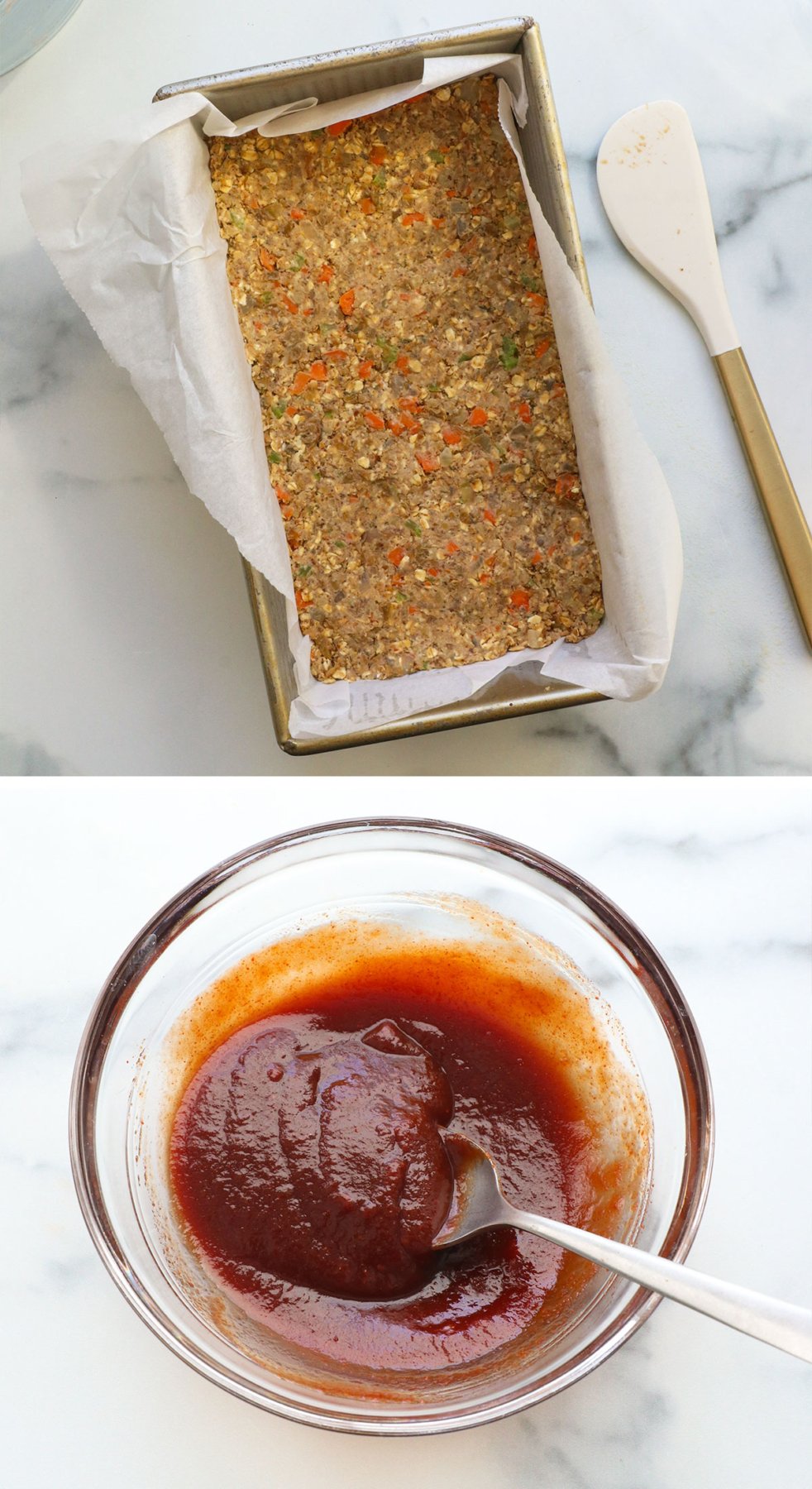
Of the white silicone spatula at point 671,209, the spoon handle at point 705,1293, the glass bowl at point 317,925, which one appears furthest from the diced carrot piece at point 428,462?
A: the spoon handle at point 705,1293

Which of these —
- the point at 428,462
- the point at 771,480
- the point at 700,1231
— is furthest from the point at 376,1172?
the point at 771,480

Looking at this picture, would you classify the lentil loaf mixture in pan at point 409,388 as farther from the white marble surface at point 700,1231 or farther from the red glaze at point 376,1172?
the red glaze at point 376,1172

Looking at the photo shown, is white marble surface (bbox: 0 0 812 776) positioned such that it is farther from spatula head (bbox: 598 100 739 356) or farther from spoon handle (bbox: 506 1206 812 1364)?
spoon handle (bbox: 506 1206 812 1364)

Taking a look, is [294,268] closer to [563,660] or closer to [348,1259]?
[563,660]

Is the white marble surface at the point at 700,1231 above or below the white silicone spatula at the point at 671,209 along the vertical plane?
below

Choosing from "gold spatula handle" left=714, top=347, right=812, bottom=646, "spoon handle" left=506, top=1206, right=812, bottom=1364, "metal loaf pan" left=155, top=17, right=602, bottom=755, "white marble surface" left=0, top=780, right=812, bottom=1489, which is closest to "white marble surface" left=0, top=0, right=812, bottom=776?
"gold spatula handle" left=714, top=347, right=812, bottom=646

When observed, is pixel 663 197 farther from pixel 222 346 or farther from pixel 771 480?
pixel 222 346

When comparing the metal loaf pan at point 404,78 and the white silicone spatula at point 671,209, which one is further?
the white silicone spatula at point 671,209
